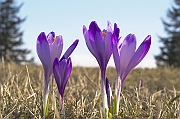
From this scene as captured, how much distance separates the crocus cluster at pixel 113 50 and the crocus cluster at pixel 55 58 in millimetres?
108

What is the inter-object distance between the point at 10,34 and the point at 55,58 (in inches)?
1098

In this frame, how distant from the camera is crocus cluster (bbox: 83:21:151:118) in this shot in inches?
47.0

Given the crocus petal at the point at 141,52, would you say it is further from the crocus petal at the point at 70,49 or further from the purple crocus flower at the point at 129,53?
the crocus petal at the point at 70,49

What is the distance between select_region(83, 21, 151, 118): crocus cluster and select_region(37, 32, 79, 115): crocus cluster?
4.2 inches

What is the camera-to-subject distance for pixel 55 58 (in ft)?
4.04

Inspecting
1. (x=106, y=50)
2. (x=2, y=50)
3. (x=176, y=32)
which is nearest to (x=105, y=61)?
(x=106, y=50)

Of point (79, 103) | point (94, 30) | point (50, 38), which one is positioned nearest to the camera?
point (94, 30)

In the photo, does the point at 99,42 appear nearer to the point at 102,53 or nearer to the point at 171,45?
the point at 102,53

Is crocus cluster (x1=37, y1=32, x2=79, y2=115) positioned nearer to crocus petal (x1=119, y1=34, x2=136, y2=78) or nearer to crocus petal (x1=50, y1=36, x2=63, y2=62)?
crocus petal (x1=50, y1=36, x2=63, y2=62)

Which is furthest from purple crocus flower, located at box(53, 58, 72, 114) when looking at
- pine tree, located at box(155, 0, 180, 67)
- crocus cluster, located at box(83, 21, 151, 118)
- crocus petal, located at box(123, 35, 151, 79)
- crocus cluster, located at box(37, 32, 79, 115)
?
pine tree, located at box(155, 0, 180, 67)

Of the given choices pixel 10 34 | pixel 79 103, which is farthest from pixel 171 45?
pixel 79 103

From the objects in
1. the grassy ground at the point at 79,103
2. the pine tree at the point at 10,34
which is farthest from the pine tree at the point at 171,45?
the grassy ground at the point at 79,103

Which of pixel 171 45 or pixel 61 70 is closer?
pixel 61 70

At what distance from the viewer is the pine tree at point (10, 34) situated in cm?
2800
